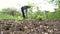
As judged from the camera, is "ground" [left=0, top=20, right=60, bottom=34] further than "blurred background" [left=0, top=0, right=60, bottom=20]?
No

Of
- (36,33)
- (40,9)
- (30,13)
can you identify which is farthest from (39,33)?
(40,9)

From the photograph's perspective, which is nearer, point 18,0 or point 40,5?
point 40,5

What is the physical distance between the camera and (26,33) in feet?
14.9

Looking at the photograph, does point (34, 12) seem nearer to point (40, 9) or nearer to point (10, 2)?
point (40, 9)

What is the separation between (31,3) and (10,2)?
3062 mm

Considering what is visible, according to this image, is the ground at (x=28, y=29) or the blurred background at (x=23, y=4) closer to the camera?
the ground at (x=28, y=29)

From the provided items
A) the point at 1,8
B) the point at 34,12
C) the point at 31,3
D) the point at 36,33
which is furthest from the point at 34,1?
the point at 36,33

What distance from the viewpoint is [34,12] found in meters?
19.2

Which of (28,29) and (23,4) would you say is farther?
(23,4)

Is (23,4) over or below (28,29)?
over

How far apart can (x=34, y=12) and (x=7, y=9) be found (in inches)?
124

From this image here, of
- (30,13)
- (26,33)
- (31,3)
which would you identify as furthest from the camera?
(31,3)

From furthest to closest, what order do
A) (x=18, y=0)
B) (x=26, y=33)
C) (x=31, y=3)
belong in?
(x=18, y=0) < (x=31, y=3) < (x=26, y=33)

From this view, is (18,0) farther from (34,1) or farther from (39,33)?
(39,33)
